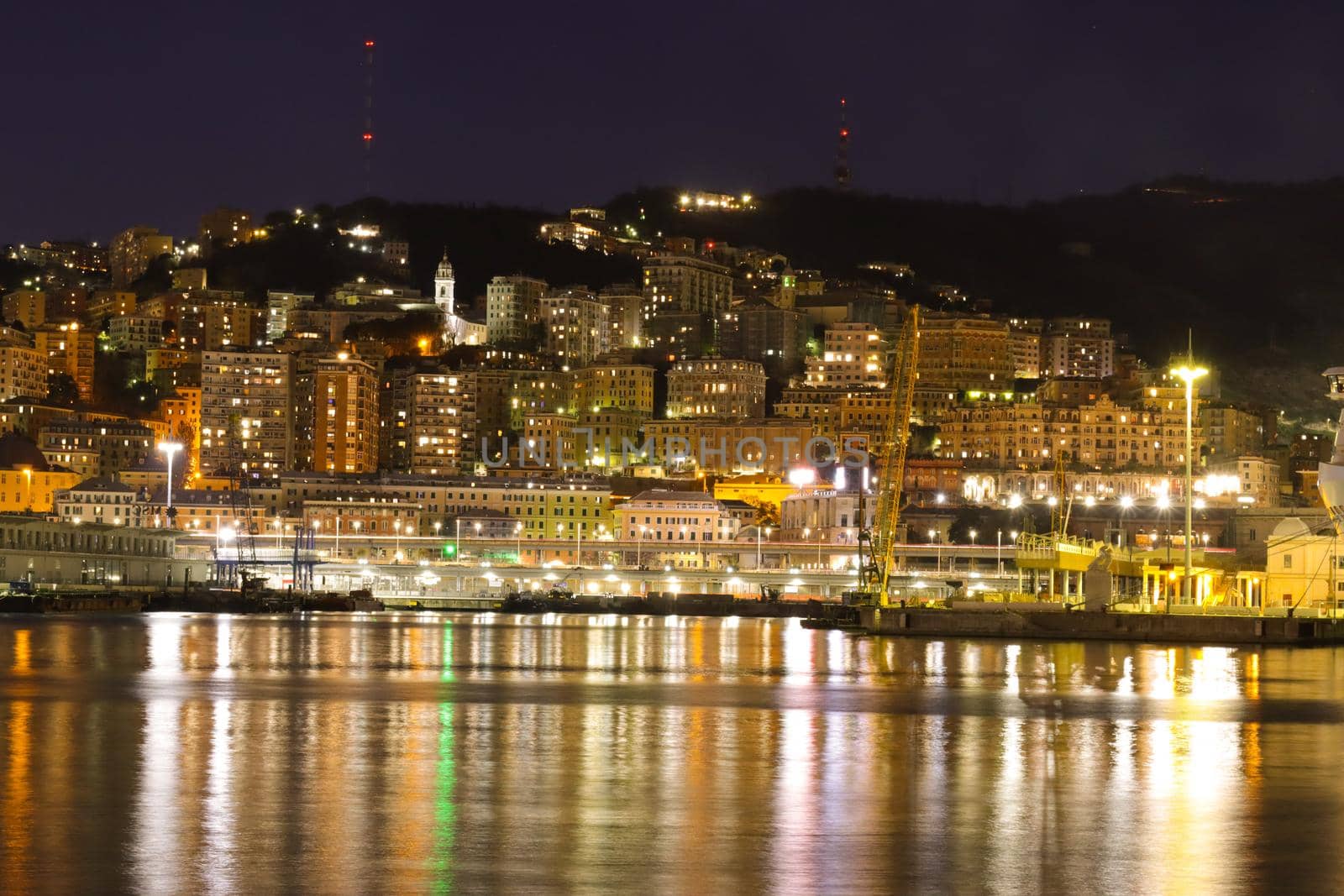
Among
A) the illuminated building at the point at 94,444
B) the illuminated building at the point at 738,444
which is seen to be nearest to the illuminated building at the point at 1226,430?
the illuminated building at the point at 738,444

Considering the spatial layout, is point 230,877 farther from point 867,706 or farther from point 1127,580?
point 1127,580

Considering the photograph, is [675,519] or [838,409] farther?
[838,409]

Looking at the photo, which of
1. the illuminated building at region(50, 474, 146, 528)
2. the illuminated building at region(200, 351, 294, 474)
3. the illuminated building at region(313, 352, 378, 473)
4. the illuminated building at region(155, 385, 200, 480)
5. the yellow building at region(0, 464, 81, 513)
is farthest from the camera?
the illuminated building at region(155, 385, 200, 480)

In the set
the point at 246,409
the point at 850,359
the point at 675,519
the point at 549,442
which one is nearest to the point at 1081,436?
the point at 850,359

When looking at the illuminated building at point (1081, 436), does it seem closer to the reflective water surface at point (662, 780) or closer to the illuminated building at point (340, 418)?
the illuminated building at point (340, 418)

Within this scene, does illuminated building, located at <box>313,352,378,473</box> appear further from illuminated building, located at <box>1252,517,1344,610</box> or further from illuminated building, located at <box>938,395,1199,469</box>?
illuminated building, located at <box>1252,517,1344,610</box>

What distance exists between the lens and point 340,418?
6826 inches

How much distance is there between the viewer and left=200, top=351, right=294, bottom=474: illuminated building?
582 feet

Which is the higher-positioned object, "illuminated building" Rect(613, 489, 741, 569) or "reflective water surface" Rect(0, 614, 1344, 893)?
"illuminated building" Rect(613, 489, 741, 569)

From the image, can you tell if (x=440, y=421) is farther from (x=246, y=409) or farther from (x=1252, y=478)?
(x=1252, y=478)

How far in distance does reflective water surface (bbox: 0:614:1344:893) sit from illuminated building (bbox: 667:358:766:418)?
137807mm

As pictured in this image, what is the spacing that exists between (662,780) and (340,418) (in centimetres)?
15362

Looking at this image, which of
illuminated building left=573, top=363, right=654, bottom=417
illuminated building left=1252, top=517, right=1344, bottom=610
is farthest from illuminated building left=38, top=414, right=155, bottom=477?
illuminated building left=1252, top=517, right=1344, bottom=610

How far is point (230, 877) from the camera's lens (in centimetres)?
1642
